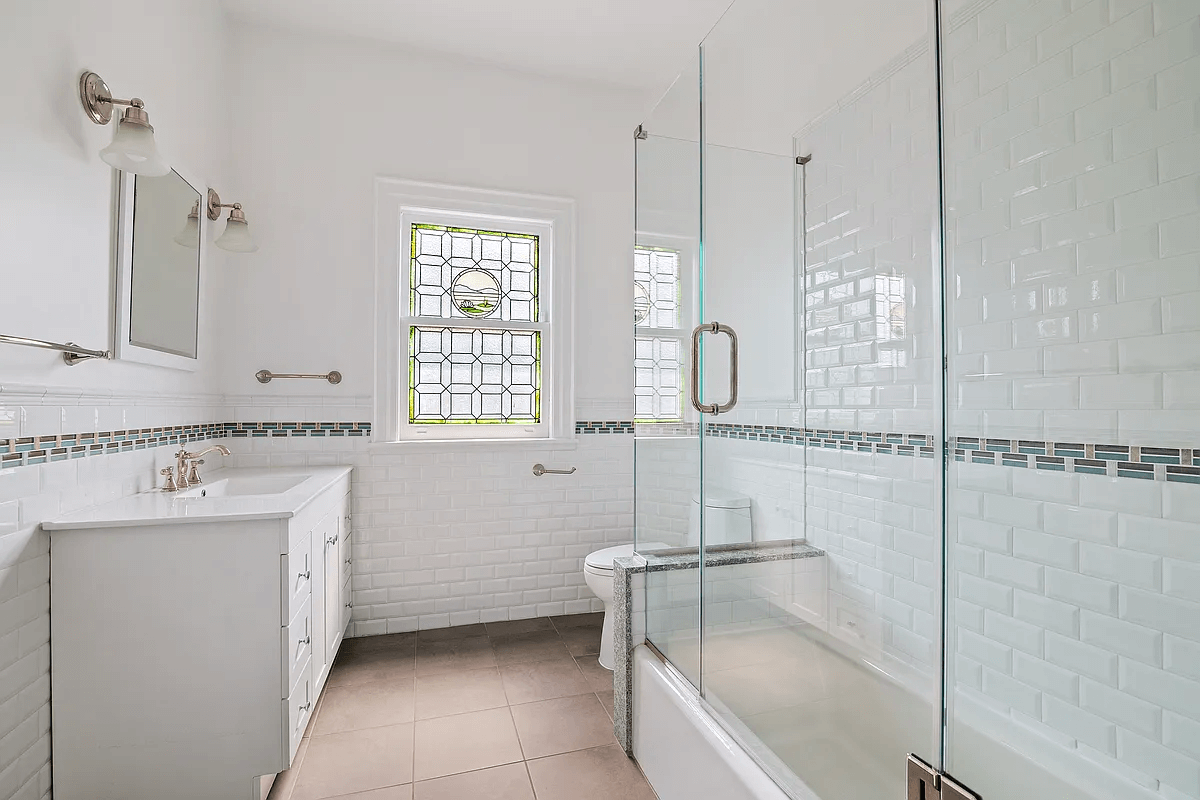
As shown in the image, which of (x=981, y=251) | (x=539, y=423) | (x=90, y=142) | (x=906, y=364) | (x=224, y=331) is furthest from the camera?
(x=539, y=423)

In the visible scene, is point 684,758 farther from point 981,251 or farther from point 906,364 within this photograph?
point 981,251

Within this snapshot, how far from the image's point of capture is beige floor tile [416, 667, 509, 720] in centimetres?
218

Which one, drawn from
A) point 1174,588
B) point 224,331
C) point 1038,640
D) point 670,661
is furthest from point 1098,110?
point 224,331

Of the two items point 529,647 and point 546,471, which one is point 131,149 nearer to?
point 546,471

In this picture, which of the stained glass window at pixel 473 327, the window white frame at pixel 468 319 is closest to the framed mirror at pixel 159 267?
the window white frame at pixel 468 319

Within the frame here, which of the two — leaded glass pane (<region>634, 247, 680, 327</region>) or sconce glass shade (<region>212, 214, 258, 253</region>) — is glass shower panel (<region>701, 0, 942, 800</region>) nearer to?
leaded glass pane (<region>634, 247, 680, 327</region>)

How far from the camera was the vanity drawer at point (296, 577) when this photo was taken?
5.32 ft

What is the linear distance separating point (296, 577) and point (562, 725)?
1022 millimetres

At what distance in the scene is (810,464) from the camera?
160cm

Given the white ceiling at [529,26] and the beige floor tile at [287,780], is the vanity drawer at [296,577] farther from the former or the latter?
the white ceiling at [529,26]

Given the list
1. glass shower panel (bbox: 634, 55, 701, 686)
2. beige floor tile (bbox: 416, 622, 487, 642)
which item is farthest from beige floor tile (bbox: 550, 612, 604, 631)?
glass shower panel (bbox: 634, 55, 701, 686)

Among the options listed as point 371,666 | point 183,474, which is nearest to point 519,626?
point 371,666

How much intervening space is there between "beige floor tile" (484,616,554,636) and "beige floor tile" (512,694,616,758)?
716 millimetres

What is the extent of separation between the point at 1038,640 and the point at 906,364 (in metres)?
0.59
